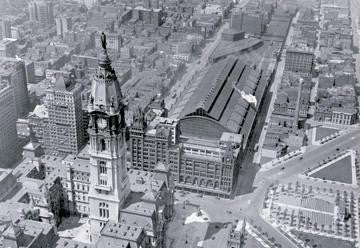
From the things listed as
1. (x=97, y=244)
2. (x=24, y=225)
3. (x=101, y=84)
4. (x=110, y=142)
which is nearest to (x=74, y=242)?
(x=97, y=244)

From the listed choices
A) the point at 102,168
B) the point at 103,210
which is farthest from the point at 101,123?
the point at 103,210

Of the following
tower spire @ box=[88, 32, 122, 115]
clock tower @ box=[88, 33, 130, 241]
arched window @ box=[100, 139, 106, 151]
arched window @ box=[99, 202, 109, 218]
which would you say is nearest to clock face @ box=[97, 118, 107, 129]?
clock tower @ box=[88, 33, 130, 241]

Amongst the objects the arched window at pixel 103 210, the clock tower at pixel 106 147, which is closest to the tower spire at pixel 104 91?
the clock tower at pixel 106 147

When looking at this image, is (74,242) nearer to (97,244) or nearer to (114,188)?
(97,244)

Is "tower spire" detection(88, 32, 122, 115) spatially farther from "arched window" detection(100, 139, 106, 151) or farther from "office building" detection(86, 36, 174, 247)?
"arched window" detection(100, 139, 106, 151)

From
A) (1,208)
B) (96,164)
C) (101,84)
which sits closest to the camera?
(101,84)

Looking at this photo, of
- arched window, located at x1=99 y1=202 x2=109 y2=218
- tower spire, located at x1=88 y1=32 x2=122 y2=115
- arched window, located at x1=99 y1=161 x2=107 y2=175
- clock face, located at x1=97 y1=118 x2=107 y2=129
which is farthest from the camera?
arched window, located at x1=99 y1=202 x2=109 y2=218

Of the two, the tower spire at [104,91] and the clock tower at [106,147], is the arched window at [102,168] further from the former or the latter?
the tower spire at [104,91]
